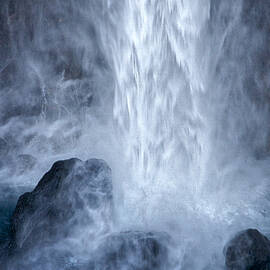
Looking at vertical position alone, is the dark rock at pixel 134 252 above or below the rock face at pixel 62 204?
below

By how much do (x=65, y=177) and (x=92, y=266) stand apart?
154cm

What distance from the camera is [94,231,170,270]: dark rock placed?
15.7 ft

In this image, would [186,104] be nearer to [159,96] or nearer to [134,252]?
[159,96]

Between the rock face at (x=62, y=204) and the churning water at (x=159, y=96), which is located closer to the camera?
the rock face at (x=62, y=204)

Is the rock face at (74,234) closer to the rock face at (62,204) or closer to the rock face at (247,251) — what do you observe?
the rock face at (62,204)

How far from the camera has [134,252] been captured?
4895 mm

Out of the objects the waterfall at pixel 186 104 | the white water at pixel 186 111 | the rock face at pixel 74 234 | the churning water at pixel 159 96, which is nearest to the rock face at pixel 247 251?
the rock face at pixel 74 234

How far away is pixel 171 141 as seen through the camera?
291 inches

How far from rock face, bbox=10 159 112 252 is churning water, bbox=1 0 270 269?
26.3 inches

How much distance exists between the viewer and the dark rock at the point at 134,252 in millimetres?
4793

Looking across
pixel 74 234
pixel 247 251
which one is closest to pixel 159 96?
pixel 74 234

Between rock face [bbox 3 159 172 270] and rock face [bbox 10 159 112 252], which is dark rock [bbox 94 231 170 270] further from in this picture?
rock face [bbox 10 159 112 252]

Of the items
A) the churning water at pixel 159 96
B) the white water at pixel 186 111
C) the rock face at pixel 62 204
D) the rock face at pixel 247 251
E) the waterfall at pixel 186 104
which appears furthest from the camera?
the churning water at pixel 159 96

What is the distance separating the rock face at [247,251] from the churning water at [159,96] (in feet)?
4.44
